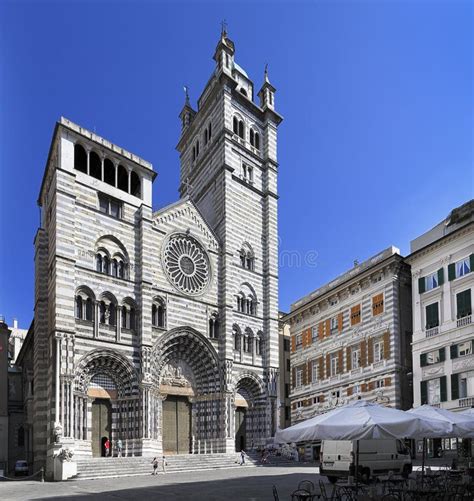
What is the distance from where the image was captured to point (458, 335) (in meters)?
33.2

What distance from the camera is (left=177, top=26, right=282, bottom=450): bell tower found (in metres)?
38.1

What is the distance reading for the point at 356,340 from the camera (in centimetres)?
4122

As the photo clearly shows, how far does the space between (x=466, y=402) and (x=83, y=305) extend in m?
21.3

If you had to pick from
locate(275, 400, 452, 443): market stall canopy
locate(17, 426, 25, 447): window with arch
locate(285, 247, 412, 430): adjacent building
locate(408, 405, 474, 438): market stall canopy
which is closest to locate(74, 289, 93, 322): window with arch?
locate(275, 400, 452, 443): market stall canopy

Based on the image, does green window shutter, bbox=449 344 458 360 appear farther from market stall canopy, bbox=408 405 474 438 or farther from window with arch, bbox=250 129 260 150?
window with arch, bbox=250 129 260 150

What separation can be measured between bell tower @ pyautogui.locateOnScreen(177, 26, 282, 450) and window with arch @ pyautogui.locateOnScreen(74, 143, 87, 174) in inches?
370

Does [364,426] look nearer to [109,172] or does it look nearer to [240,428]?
[109,172]

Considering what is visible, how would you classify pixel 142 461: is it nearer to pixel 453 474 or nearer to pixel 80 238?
pixel 80 238

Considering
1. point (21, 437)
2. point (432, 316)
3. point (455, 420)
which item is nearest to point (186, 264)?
point (432, 316)

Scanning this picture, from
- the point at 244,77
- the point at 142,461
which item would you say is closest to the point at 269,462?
the point at 142,461

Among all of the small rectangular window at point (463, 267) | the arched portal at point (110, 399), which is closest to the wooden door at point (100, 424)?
the arched portal at point (110, 399)

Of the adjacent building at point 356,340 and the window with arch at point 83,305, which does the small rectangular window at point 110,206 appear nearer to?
the window with arch at point 83,305

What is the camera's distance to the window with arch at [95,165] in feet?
111

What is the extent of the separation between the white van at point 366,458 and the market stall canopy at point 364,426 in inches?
296
